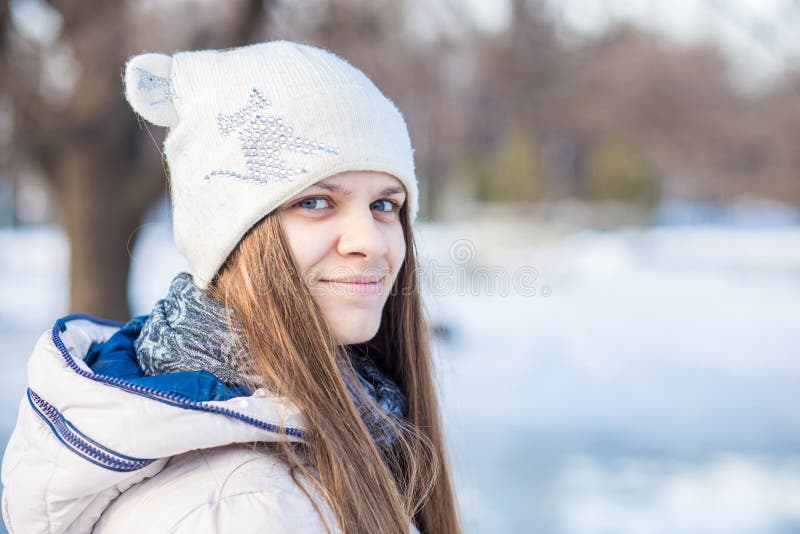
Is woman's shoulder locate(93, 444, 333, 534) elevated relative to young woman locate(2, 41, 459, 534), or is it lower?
lower

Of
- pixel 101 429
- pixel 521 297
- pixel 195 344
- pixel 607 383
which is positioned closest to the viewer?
pixel 101 429

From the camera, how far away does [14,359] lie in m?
7.08

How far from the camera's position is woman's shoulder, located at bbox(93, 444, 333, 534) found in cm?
100

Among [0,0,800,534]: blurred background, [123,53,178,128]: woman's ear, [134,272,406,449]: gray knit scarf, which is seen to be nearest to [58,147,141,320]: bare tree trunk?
[0,0,800,534]: blurred background

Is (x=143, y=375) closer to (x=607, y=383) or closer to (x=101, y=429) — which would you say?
(x=101, y=429)

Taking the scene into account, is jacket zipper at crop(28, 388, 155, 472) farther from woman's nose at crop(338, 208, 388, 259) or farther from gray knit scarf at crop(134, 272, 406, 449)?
woman's nose at crop(338, 208, 388, 259)

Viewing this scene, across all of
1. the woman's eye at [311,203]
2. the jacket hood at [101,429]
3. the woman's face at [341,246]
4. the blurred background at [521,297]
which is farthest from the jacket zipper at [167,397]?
the blurred background at [521,297]

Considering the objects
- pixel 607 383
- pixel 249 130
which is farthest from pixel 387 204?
pixel 607 383

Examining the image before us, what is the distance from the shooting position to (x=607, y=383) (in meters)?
6.74

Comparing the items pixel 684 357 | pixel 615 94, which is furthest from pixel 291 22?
pixel 615 94

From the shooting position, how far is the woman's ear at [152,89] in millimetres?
1288

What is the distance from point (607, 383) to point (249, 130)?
607 cm

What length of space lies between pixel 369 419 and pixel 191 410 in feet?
1.25

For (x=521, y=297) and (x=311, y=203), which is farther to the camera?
(x=521, y=297)
